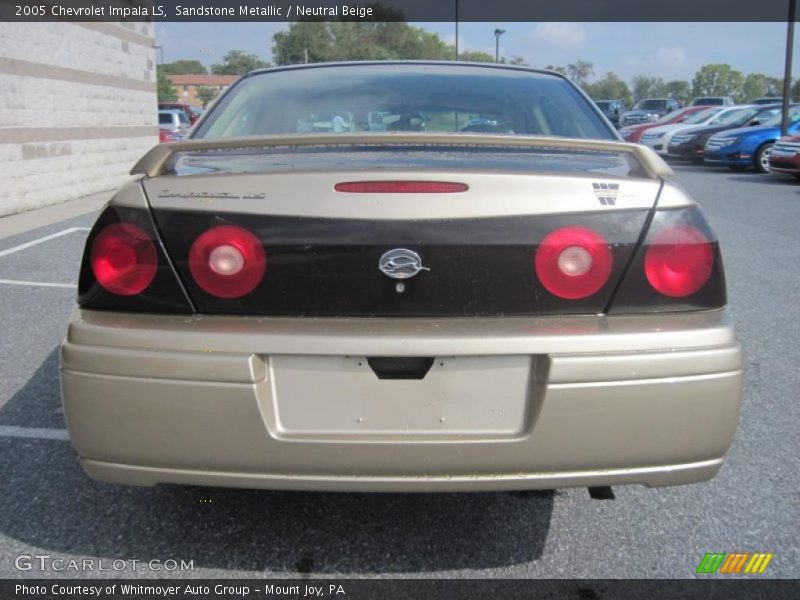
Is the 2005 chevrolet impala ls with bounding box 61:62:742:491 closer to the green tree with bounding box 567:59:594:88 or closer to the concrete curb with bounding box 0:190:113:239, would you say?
the concrete curb with bounding box 0:190:113:239

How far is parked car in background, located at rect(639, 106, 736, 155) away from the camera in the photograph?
803 inches

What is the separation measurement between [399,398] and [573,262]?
56cm

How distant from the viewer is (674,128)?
21.1 meters

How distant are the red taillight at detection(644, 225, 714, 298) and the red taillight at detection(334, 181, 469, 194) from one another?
0.52 metres

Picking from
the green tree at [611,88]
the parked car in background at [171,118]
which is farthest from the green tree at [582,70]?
the parked car in background at [171,118]

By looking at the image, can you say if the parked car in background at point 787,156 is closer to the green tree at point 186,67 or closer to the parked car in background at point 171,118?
the parked car in background at point 171,118

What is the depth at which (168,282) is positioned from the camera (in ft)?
6.38

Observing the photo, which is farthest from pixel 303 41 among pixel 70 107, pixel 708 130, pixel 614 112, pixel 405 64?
pixel 405 64

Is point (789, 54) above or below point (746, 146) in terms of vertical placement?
above

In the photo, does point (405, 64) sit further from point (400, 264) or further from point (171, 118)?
point (171, 118)

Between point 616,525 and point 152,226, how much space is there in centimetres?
169

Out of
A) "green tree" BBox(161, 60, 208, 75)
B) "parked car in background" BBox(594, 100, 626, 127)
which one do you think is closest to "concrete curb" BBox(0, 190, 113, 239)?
"parked car in background" BBox(594, 100, 626, 127)

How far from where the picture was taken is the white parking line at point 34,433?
301cm
